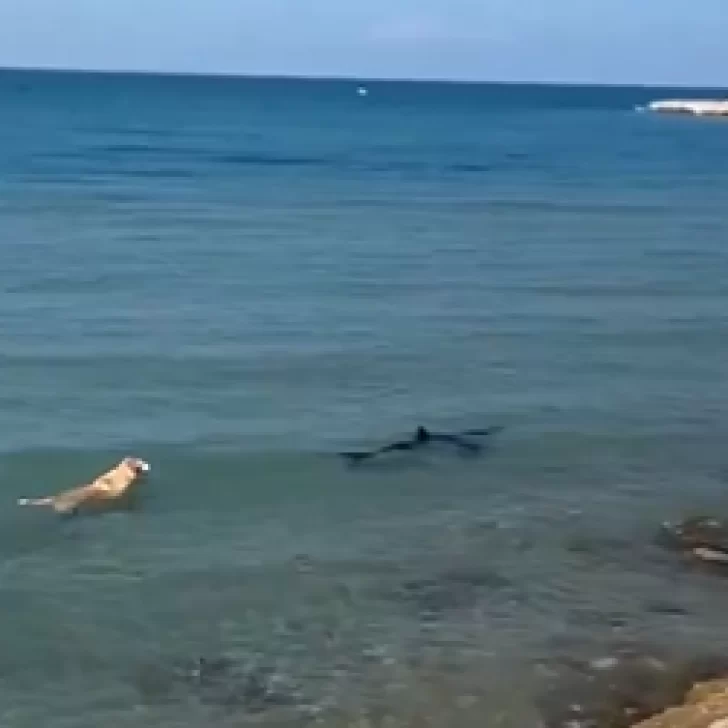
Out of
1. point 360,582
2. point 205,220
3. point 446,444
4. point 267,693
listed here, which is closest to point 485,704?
point 267,693

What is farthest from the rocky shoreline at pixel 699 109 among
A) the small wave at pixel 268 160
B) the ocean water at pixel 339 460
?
the ocean water at pixel 339 460

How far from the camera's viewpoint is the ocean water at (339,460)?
15555 mm

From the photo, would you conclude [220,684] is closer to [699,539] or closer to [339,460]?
[699,539]

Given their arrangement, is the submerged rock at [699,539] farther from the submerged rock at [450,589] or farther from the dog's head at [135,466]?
the dog's head at [135,466]

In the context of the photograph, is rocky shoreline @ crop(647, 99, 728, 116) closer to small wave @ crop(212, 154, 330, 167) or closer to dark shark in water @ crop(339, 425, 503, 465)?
small wave @ crop(212, 154, 330, 167)

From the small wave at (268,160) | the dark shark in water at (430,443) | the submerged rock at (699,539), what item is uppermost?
the small wave at (268,160)

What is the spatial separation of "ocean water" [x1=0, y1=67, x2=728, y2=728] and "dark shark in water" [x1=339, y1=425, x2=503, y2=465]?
12.0 inches

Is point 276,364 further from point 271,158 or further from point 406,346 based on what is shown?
point 271,158

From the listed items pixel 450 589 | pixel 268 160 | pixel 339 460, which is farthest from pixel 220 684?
pixel 268 160

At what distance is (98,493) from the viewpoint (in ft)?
66.5

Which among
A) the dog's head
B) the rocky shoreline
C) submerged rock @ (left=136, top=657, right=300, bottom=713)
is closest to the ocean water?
submerged rock @ (left=136, top=657, right=300, bottom=713)

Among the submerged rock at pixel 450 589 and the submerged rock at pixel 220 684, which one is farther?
the submerged rock at pixel 450 589

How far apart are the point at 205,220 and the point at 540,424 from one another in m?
30.3

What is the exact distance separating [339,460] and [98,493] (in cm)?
411
